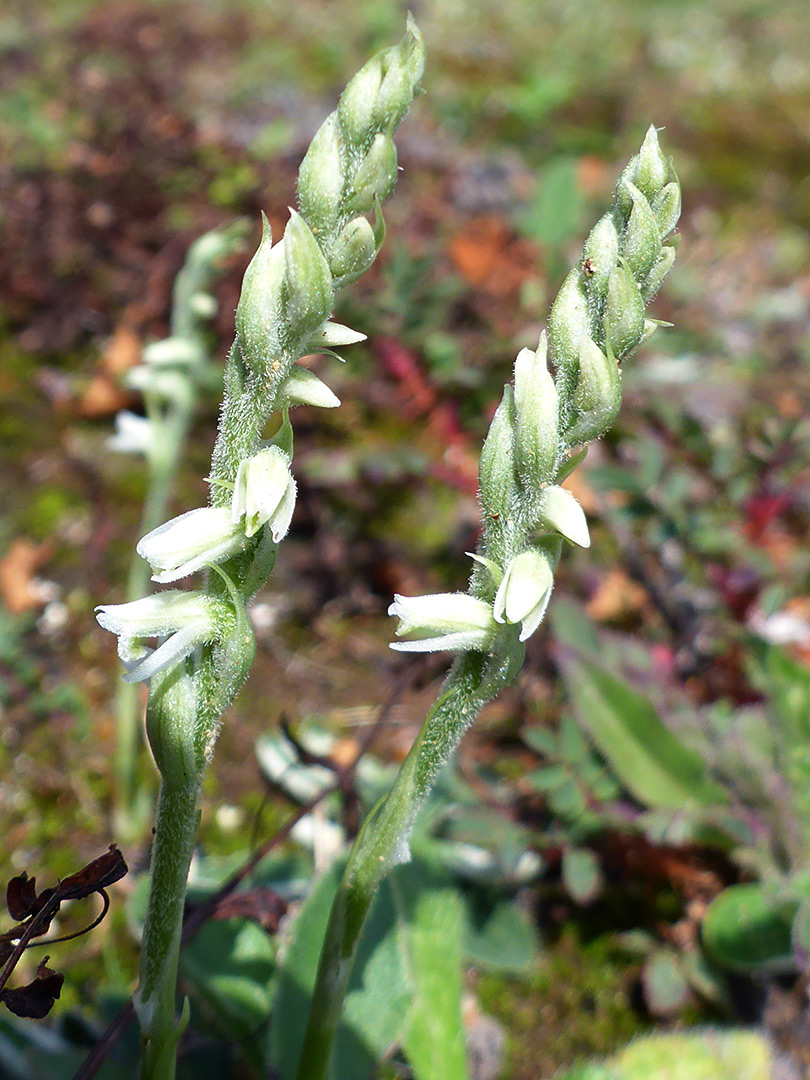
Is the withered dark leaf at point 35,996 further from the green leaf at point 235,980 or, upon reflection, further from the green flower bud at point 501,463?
the green flower bud at point 501,463

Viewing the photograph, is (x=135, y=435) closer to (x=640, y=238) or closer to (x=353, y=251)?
(x=353, y=251)

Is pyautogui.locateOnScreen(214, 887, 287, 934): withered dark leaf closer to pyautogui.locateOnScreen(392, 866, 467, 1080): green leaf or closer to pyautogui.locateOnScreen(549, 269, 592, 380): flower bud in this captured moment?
pyautogui.locateOnScreen(392, 866, 467, 1080): green leaf

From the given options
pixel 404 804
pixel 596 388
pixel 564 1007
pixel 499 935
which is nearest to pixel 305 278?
pixel 596 388

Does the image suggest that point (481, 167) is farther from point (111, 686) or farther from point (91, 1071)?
point (91, 1071)

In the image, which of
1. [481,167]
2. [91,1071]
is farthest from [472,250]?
[91,1071]

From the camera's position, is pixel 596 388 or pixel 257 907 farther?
pixel 257 907
